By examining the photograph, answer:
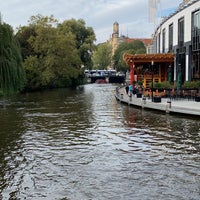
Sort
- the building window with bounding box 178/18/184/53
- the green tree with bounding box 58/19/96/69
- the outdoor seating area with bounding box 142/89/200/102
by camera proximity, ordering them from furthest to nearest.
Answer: the green tree with bounding box 58/19/96/69 → the building window with bounding box 178/18/184/53 → the outdoor seating area with bounding box 142/89/200/102

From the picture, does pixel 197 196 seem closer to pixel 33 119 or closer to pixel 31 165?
pixel 31 165

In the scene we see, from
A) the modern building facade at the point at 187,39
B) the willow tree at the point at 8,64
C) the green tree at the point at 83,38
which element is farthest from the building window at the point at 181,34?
the green tree at the point at 83,38

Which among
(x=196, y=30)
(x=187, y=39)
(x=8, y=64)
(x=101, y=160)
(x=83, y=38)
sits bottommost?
(x=101, y=160)

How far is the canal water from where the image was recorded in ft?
30.6

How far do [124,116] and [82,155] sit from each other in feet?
36.4

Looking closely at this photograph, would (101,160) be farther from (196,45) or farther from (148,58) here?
(148,58)

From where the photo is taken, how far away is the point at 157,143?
15.0 m

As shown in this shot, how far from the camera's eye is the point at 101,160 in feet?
40.7

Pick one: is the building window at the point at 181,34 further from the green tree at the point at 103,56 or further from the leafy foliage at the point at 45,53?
the green tree at the point at 103,56

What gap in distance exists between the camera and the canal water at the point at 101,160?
9336mm

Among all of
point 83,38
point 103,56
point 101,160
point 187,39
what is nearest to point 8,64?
point 101,160

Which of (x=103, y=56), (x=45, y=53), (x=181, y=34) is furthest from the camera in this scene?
(x=103, y=56)

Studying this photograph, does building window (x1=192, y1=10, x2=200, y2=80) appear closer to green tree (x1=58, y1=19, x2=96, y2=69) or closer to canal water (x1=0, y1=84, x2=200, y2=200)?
canal water (x1=0, y1=84, x2=200, y2=200)

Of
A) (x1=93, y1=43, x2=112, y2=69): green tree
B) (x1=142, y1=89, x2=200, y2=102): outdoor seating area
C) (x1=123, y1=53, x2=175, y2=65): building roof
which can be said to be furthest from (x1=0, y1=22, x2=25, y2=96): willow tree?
(x1=93, y1=43, x2=112, y2=69): green tree
